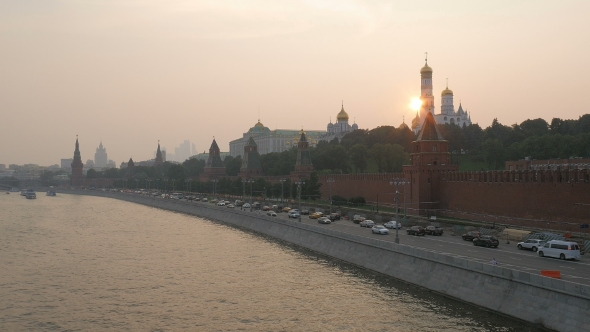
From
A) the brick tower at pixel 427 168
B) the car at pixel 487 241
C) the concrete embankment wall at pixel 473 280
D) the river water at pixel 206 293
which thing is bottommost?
the river water at pixel 206 293


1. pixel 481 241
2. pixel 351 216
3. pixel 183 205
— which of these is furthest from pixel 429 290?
pixel 183 205

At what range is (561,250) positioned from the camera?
93.7ft

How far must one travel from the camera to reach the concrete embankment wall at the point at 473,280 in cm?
2028

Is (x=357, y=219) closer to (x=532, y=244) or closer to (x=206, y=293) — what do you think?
(x=532, y=244)

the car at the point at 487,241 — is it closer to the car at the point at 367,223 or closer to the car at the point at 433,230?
the car at the point at 433,230

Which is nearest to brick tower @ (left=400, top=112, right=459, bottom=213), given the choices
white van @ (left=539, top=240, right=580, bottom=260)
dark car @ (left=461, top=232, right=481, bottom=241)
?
dark car @ (left=461, top=232, right=481, bottom=241)

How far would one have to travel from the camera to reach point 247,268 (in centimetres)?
3600

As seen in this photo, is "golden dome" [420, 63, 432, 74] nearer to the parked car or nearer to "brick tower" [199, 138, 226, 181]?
"brick tower" [199, 138, 226, 181]

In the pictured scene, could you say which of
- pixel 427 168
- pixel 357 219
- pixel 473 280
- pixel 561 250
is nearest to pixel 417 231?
pixel 357 219

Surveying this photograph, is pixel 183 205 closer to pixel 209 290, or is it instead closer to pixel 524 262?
pixel 209 290

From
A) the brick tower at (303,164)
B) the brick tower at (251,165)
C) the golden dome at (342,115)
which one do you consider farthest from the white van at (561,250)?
the golden dome at (342,115)

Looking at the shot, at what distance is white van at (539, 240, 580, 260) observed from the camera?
28219mm

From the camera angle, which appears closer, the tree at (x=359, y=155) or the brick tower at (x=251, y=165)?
the tree at (x=359, y=155)

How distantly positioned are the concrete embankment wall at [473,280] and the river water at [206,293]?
0.53m
